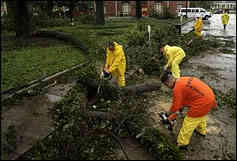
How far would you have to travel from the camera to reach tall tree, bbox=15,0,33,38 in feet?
44.2

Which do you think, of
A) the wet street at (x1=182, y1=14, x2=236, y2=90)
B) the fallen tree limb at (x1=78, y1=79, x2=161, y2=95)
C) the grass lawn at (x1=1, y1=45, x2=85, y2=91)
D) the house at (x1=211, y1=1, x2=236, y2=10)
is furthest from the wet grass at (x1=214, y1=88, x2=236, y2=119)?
the house at (x1=211, y1=1, x2=236, y2=10)

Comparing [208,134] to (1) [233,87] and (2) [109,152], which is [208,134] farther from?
(1) [233,87]

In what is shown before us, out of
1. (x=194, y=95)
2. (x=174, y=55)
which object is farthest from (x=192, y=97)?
(x=174, y=55)

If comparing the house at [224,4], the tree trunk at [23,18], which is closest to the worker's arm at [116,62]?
the tree trunk at [23,18]

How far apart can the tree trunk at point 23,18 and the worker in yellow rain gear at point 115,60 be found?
348 inches

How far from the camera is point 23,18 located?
13.7 meters

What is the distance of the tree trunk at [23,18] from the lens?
13.5m

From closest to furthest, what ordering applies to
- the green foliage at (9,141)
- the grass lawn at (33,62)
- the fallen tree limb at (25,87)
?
the green foliage at (9,141) < the fallen tree limb at (25,87) < the grass lawn at (33,62)

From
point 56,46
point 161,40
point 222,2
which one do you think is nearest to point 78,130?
point 56,46

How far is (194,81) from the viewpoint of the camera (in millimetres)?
4344

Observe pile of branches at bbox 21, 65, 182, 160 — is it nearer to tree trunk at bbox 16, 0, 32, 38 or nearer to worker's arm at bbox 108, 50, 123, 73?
worker's arm at bbox 108, 50, 123, 73

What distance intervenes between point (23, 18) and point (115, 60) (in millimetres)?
9195

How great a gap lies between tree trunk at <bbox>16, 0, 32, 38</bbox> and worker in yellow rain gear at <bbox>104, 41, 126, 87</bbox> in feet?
29.0

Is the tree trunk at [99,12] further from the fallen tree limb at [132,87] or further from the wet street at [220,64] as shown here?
the fallen tree limb at [132,87]
